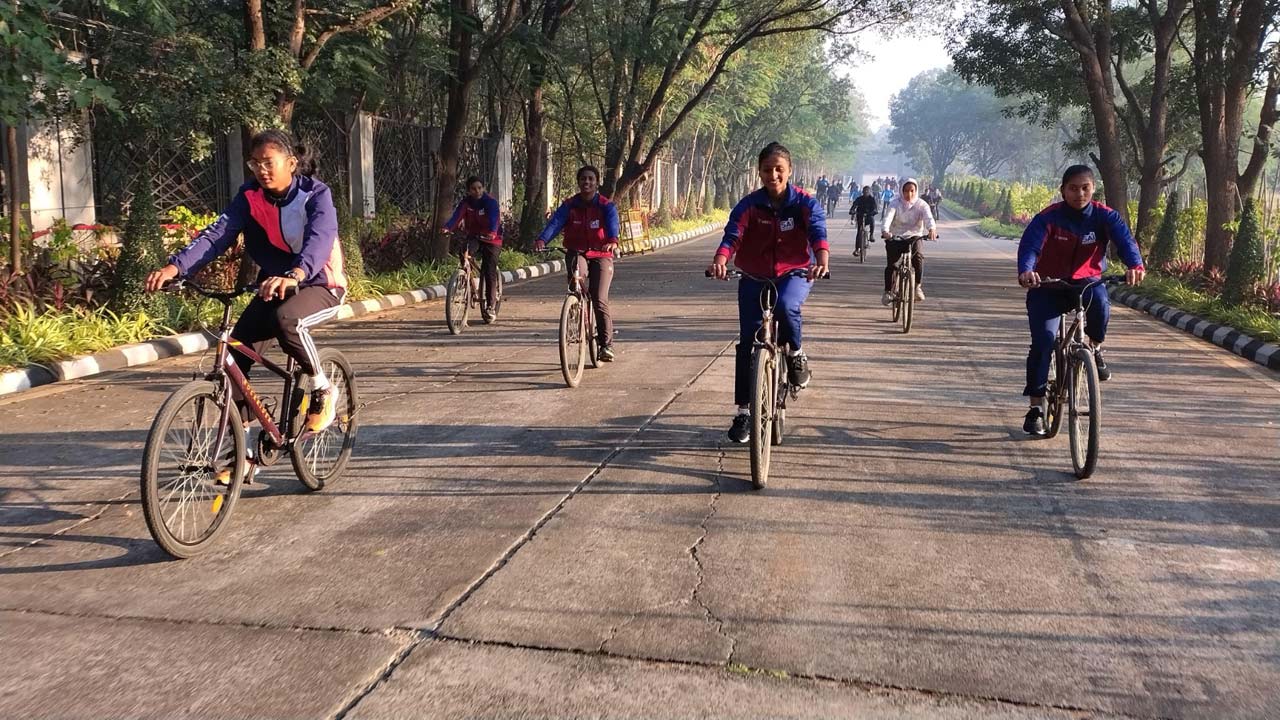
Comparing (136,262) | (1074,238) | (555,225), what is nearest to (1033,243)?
(1074,238)

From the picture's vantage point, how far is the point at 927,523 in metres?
5.20

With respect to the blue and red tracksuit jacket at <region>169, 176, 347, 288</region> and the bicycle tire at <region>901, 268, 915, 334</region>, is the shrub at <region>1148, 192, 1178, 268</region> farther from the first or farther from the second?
the blue and red tracksuit jacket at <region>169, 176, 347, 288</region>

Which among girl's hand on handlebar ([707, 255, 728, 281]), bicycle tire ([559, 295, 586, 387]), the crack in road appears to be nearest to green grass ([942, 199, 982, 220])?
bicycle tire ([559, 295, 586, 387])

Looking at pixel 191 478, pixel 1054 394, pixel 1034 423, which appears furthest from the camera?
pixel 1034 423

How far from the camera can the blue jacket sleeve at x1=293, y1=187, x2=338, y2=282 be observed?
5.07 metres

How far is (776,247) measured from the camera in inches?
256

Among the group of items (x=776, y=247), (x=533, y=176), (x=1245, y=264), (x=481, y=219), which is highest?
(x=533, y=176)

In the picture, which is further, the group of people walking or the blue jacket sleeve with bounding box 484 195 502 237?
the blue jacket sleeve with bounding box 484 195 502 237

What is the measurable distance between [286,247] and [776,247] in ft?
8.99

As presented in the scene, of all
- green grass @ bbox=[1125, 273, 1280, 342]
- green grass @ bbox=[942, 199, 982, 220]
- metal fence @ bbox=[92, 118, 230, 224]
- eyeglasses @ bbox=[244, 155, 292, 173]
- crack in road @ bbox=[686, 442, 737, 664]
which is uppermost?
green grass @ bbox=[942, 199, 982, 220]

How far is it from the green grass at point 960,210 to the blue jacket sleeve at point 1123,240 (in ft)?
190

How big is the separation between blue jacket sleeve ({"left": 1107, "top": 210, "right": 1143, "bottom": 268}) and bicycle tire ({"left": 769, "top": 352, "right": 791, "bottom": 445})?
2.04 m

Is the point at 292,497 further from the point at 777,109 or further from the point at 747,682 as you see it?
the point at 777,109

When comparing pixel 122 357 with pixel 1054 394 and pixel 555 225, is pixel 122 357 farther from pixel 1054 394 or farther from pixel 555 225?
pixel 1054 394
